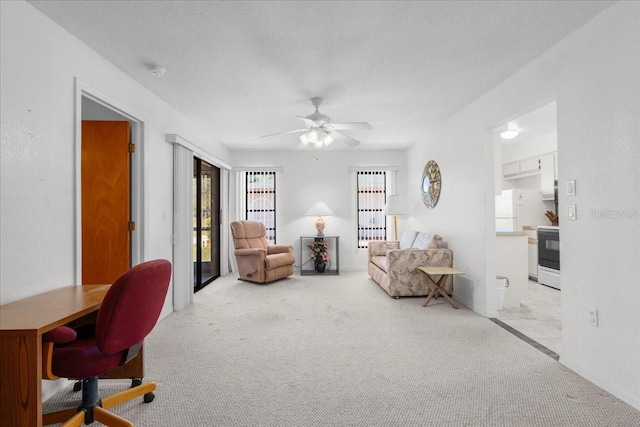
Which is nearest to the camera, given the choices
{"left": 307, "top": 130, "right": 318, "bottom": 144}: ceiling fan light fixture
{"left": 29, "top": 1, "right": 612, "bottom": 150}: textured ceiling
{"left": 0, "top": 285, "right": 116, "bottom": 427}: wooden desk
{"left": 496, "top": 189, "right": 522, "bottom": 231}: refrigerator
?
{"left": 0, "top": 285, "right": 116, "bottom": 427}: wooden desk

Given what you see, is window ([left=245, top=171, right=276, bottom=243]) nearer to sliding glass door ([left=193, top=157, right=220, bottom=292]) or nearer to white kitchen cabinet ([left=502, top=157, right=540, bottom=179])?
sliding glass door ([left=193, top=157, right=220, bottom=292])

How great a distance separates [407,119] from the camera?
462 cm

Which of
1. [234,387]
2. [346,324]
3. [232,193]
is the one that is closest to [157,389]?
[234,387]

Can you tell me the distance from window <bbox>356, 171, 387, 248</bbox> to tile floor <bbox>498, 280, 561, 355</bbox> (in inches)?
118

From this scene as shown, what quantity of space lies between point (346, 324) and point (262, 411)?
5.28ft

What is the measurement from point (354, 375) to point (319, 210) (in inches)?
165

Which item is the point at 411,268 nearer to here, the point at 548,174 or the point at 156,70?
the point at 548,174

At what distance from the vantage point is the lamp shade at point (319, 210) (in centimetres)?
629

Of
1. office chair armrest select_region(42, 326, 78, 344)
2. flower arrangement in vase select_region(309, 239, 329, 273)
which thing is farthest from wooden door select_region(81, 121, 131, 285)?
flower arrangement in vase select_region(309, 239, 329, 273)

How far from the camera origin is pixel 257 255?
533cm

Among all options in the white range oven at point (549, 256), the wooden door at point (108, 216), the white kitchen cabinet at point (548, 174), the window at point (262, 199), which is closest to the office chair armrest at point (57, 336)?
the wooden door at point (108, 216)

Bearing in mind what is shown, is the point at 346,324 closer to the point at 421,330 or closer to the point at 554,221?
the point at 421,330

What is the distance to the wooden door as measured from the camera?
321 cm

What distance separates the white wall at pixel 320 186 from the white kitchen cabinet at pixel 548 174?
238 centimetres
